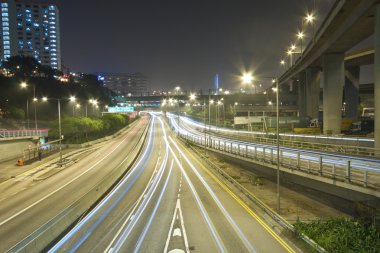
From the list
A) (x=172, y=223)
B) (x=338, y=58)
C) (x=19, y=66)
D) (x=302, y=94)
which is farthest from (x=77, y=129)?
(x=19, y=66)

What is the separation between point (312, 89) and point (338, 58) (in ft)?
91.1

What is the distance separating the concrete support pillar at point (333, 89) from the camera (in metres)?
57.8

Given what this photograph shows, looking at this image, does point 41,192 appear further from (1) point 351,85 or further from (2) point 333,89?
(1) point 351,85

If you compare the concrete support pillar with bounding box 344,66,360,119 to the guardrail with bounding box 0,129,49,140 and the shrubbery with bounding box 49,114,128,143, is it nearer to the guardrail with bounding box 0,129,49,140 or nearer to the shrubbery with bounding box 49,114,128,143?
the shrubbery with bounding box 49,114,128,143

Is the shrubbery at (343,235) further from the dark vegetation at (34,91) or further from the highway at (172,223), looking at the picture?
the dark vegetation at (34,91)

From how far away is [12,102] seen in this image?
86062mm

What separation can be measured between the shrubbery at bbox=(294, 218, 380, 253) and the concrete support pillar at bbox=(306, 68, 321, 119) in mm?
71016

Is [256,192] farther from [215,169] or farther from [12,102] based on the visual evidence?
[12,102]

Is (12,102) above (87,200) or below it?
above

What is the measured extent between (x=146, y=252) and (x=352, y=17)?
3764 cm

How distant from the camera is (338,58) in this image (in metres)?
58.0

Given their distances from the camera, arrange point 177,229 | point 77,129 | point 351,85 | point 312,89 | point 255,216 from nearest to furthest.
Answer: point 177,229, point 255,216, point 77,129, point 312,89, point 351,85

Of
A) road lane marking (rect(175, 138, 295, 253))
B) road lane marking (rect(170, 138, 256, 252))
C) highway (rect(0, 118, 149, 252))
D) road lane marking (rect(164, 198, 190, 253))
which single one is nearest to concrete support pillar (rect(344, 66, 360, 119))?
highway (rect(0, 118, 149, 252))

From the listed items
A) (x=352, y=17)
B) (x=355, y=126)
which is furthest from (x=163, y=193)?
(x=355, y=126)
